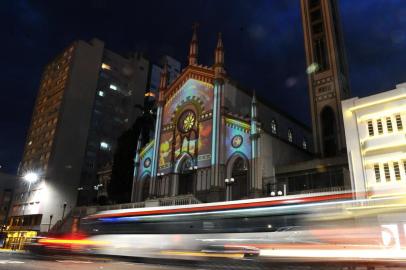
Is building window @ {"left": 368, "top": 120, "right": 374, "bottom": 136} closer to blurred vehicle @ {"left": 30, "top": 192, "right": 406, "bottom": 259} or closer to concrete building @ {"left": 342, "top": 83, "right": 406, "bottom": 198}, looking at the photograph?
concrete building @ {"left": 342, "top": 83, "right": 406, "bottom": 198}

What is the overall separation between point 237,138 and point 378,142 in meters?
17.7

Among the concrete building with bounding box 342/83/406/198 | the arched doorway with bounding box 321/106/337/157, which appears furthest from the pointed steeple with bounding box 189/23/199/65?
the concrete building with bounding box 342/83/406/198

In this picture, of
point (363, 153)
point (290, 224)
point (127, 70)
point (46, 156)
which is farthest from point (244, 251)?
point (127, 70)

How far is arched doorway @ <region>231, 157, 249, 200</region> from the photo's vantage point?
1563 inches

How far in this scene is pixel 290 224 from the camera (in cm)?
1534

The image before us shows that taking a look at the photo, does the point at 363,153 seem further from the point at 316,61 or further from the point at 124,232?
the point at 316,61

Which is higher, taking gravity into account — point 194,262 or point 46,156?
point 46,156

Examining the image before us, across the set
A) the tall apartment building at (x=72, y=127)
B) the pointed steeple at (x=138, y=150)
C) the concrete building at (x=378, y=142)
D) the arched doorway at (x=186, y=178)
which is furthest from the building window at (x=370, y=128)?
the tall apartment building at (x=72, y=127)

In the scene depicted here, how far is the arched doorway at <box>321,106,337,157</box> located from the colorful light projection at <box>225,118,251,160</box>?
10568mm

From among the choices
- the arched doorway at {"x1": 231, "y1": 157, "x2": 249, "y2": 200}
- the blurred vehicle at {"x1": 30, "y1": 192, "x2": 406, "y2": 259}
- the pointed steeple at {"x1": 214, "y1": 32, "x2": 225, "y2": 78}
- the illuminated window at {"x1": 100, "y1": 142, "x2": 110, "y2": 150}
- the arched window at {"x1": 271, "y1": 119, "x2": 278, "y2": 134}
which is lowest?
the blurred vehicle at {"x1": 30, "y1": 192, "x2": 406, "y2": 259}

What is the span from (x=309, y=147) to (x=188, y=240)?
4387 cm

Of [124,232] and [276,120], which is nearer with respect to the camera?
[124,232]

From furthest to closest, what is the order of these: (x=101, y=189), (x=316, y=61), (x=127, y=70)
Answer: (x=127, y=70) → (x=101, y=189) → (x=316, y=61)

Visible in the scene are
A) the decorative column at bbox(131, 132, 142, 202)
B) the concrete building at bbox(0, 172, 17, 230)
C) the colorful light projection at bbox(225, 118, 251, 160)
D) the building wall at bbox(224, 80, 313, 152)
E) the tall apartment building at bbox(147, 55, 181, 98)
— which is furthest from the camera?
the tall apartment building at bbox(147, 55, 181, 98)
